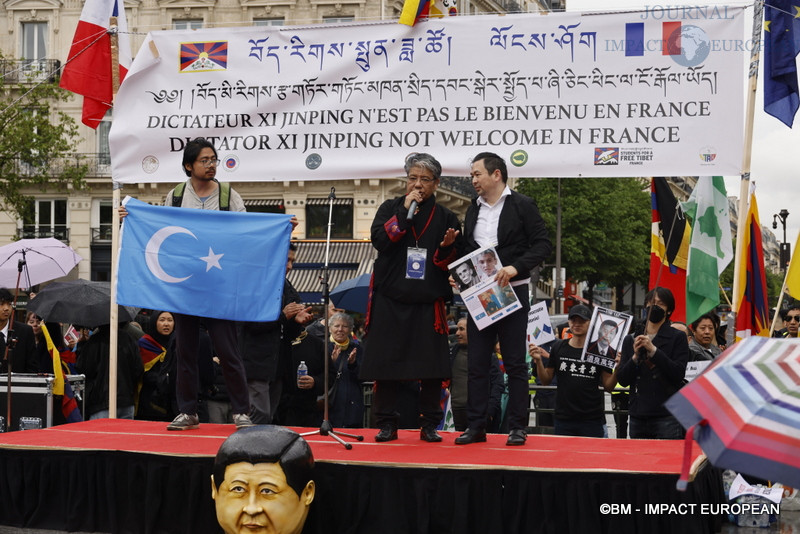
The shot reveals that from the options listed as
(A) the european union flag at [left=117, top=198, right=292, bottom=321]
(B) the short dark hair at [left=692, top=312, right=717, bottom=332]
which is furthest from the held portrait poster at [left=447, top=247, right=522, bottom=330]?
(B) the short dark hair at [left=692, top=312, right=717, bottom=332]

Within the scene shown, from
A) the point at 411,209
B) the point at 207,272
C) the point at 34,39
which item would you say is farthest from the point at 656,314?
the point at 34,39

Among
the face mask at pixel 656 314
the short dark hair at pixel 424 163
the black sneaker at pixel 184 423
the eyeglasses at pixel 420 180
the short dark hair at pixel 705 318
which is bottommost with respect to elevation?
the black sneaker at pixel 184 423

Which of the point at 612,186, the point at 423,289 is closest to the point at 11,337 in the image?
the point at 423,289

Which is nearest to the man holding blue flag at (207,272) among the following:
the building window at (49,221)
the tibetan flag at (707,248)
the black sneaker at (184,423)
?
the black sneaker at (184,423)

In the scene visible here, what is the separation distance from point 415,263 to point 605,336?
2.01 m

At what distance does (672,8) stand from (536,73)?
121 centimetres

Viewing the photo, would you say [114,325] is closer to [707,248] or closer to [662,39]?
[662,39]

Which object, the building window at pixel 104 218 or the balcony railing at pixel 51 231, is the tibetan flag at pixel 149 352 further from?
the balcony railing at pixel 51 231

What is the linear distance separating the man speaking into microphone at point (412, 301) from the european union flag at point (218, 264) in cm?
104

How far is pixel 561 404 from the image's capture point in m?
8.85

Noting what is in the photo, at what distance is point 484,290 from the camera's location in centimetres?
696

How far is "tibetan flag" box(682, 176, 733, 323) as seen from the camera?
10.3 metres

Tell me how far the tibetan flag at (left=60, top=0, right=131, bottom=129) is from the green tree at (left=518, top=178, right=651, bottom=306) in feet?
125

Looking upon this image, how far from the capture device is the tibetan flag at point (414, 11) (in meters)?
9.01
